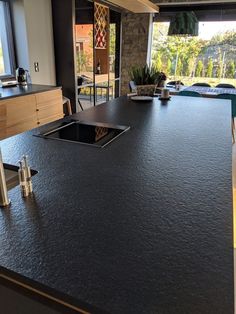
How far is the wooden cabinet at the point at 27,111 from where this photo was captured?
2.55 meters

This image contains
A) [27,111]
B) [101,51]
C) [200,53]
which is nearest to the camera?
[27,111]

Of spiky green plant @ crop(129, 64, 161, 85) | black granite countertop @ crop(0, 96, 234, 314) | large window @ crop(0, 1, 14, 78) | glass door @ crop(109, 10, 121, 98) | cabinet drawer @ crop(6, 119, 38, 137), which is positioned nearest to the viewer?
black granite countertop @ crop(0, 96, 234, 314)

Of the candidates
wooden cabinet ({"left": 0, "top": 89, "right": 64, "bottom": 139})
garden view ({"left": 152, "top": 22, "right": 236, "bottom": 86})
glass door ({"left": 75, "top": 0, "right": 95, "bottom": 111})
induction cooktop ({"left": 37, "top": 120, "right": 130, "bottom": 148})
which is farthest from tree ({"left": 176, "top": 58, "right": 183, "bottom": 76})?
induction cooktop ({"left": 37, "top": 120, "right": 130, "bottom": 148})

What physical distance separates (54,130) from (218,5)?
5.26 m

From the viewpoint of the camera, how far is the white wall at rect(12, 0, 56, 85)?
336cm

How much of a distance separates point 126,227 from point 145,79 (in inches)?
83.3

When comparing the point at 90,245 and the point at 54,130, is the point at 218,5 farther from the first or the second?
the point at 90,245

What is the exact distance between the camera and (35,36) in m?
3.58

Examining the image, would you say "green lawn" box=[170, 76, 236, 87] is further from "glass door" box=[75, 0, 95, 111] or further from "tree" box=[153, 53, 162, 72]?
"glass door" box=[75, 0, 95, 111]

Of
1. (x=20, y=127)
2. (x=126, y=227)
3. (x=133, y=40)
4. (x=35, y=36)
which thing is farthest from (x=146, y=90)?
(x=133, y=40)

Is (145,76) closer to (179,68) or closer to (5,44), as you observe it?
(5,44)

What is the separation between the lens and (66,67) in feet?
13.2

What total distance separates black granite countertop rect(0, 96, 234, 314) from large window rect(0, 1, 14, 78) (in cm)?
269

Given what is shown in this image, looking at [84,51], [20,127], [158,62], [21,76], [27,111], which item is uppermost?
[84,51]
